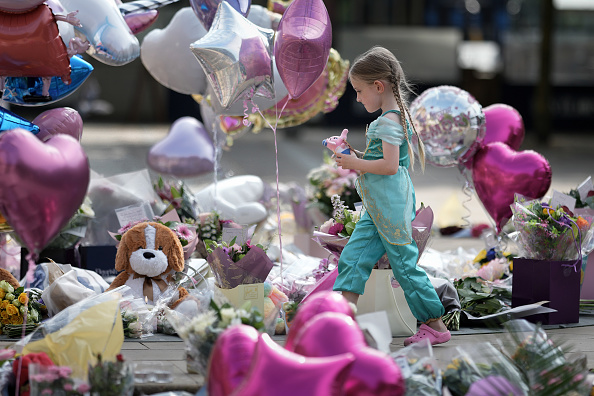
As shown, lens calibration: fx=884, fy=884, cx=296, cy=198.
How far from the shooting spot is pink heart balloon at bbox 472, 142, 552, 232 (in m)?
5.80

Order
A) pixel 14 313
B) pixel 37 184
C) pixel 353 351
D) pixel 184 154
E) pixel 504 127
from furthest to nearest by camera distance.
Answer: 1. pixel 184 154
2. pixel 504 127
3. pixel 14 313
4. pixel 37 184
5. pixel 353 351

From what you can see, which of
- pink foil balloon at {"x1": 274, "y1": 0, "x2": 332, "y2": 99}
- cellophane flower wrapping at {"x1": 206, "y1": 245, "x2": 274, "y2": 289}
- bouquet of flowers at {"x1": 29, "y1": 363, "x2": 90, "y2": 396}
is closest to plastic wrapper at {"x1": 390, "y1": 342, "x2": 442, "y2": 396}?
bouquet of flowers at {"x1": 29, "y1": 363, "x2": 90, "y2": 396}

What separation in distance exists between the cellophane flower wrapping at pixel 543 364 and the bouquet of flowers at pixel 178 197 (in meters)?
3.03

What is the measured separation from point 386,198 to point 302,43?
1.01 meters

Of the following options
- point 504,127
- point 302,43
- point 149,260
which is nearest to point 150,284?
point 149,260

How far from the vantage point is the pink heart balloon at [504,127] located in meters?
6.29

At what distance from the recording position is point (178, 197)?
20.0 feet

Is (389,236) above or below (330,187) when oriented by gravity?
above

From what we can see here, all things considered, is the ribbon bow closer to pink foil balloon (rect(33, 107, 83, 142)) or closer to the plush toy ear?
the plush toy ear

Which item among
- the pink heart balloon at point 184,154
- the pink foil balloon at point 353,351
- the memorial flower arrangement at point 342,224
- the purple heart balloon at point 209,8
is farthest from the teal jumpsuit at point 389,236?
the pink heart balloon at point 184,154

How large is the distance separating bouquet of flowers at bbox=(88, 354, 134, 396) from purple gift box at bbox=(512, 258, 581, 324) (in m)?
2.44

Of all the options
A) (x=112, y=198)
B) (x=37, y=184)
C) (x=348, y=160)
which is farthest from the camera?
(x=112, y=198)

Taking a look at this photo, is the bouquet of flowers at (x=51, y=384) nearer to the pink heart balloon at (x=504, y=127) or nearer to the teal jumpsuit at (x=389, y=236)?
the teal jumpsuit at (x=389, y=236)

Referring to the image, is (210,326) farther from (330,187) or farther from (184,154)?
(184,154)
